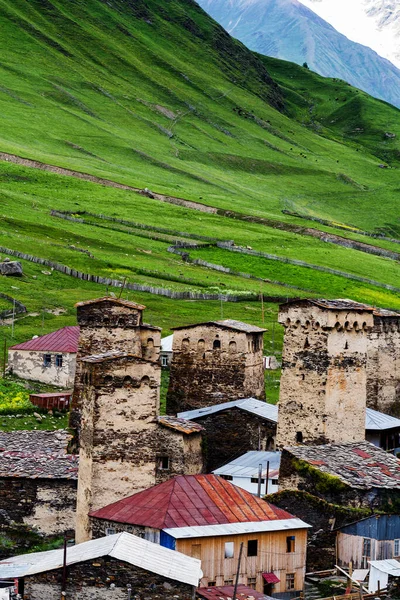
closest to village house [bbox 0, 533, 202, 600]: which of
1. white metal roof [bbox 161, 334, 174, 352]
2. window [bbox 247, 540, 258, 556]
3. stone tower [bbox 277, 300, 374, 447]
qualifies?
window [bbox 247, 540, 258, 556]

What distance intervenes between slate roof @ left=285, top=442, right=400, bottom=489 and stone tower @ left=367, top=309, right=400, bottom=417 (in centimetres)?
1322

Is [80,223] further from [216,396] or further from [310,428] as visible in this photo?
[310,428]

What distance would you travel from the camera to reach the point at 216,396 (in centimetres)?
6303

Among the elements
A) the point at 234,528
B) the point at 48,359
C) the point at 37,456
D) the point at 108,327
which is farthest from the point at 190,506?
the point at 48,359

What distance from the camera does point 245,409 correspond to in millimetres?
59000

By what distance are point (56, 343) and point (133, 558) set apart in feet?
124

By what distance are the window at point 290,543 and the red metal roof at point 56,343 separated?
99.2 feet

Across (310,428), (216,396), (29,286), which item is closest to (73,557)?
(310,428)

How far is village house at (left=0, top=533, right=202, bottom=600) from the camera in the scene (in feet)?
119

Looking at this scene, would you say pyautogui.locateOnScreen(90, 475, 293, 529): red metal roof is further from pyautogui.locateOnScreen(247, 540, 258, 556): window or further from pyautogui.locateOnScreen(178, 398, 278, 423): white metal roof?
pyautogui.locateOnScreen(178, 398, 278, 423): white metal roof

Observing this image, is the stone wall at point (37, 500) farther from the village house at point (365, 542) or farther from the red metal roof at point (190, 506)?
the village house at point (365, 542)

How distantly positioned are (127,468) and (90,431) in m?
1.97

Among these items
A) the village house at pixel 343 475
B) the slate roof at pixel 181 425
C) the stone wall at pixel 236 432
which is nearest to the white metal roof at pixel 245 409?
the stone wall at pixel 236 432

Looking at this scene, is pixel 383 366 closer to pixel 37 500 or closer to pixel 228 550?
pixel 37 500
